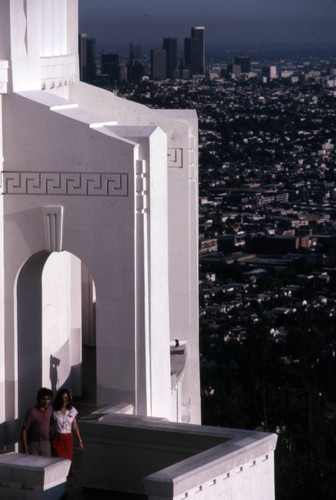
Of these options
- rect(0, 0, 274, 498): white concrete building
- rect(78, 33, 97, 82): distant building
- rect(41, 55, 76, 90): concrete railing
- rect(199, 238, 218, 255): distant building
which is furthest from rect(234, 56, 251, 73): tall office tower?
rect(0, 0, 274, 498): white concrete building

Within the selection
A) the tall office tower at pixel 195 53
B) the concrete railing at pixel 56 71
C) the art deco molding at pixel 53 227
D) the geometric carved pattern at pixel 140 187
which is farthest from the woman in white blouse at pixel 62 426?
the tall office tower at pixel 195 53

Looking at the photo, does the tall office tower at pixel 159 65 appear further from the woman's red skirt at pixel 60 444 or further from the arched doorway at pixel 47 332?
the woman's red skirt at pixel 60 444

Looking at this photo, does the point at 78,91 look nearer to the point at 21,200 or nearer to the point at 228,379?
the point at 21,200

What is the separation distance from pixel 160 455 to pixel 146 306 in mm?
1416

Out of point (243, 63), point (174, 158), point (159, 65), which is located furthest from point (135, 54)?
point (174, 158)

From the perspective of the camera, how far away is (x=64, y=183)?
11.0m

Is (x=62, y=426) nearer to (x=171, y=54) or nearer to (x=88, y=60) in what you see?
(x=88, y=60)

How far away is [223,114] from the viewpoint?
66.4 m

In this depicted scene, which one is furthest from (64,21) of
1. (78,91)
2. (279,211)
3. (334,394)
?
(279,211)

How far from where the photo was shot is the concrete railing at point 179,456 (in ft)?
31.1

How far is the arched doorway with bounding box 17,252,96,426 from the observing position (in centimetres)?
1146

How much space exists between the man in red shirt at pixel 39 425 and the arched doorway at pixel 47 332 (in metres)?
1.01

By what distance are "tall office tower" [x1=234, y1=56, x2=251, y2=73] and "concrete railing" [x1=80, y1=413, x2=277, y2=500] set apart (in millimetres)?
61288

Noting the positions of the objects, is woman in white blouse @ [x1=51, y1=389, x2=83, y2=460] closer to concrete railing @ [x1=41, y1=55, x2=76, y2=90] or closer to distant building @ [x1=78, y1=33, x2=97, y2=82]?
concrete railing @ [x1=41, y1=55, x2=76, y2=90]
